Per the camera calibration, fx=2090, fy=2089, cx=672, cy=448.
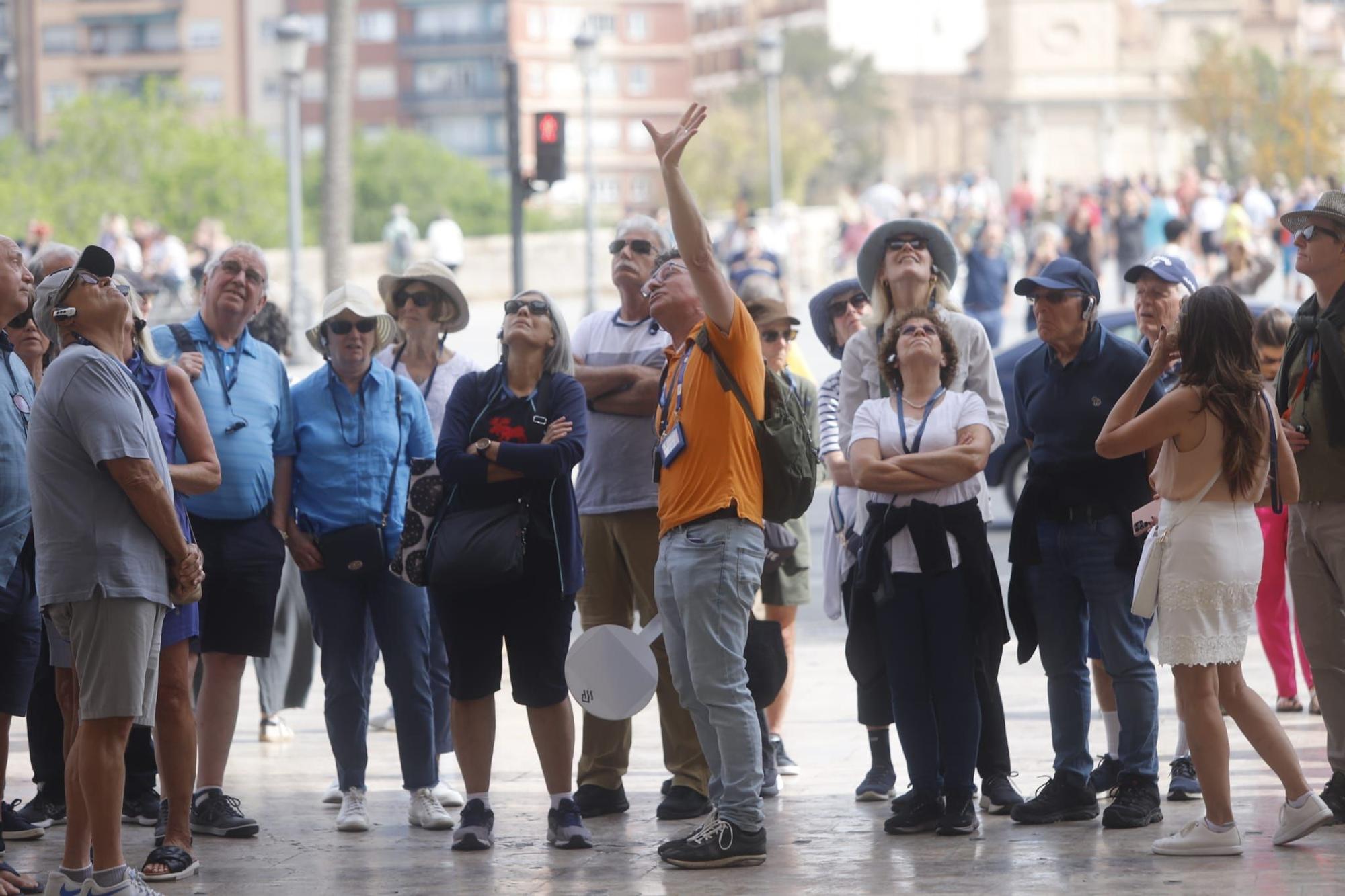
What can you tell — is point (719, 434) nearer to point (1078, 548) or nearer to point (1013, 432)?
point (1078, 548)

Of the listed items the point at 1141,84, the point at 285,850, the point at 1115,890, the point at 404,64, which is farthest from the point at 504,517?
the point at 404,64

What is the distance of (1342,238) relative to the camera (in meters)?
7.25

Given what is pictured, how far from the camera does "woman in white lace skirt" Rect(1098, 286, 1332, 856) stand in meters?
6.75

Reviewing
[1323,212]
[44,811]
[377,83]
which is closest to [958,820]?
[1323,212]

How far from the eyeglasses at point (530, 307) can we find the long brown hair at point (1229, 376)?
223cm

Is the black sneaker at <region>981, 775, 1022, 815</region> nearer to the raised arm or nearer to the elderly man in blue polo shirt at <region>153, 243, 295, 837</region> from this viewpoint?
the raised arm

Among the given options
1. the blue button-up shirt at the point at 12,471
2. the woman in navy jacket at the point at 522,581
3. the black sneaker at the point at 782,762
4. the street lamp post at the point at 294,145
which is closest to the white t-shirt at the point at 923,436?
the woman in navy jacket at the point at 522,581

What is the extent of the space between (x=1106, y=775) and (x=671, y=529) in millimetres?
2025

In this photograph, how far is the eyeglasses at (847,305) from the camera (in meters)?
8.60

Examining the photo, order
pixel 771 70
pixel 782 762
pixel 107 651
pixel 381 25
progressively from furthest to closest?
pixel 381 25, pixel 771 70, pixel 782 762, pixel 107 651

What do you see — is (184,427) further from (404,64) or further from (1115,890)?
(404,64)

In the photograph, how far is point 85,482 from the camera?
6.34 meters

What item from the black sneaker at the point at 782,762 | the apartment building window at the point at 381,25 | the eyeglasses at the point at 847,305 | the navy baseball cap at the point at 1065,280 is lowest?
the black sneaker at the point at 782,762

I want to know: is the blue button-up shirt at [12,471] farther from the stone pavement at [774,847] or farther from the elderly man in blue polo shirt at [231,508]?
the stone pavement at [774,847]
